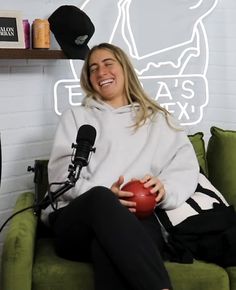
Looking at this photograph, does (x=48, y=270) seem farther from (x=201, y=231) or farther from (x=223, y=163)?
(x=223, y=163)

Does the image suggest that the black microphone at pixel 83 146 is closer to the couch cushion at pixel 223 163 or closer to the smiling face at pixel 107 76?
the smiling face at pixel 107 76

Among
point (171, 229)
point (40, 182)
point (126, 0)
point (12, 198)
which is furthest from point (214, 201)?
point (126, 0)

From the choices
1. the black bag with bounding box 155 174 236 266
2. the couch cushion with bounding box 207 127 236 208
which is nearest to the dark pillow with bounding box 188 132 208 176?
the couch cushion with bounding box 207 127 236 208

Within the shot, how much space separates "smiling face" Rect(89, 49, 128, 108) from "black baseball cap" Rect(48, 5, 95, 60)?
20cm

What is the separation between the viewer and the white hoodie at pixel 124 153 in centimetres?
217

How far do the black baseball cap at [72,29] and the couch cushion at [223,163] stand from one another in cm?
78

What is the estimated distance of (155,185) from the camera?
2047 millimetres

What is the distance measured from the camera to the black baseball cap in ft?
8.25

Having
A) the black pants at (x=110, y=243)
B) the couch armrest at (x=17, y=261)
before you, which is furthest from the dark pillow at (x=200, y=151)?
the couch armrest at (x=17, y=261)

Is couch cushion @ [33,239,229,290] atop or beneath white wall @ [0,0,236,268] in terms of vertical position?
beneath

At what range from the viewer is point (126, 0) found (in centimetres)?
285

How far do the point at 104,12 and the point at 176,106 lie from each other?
67cm

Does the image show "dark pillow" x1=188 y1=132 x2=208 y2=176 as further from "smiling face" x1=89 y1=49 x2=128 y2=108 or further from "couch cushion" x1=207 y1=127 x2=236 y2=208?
"smiling face" x1=89 y1=49 x2=128 y2=108

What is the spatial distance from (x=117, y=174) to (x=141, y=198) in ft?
0.93
